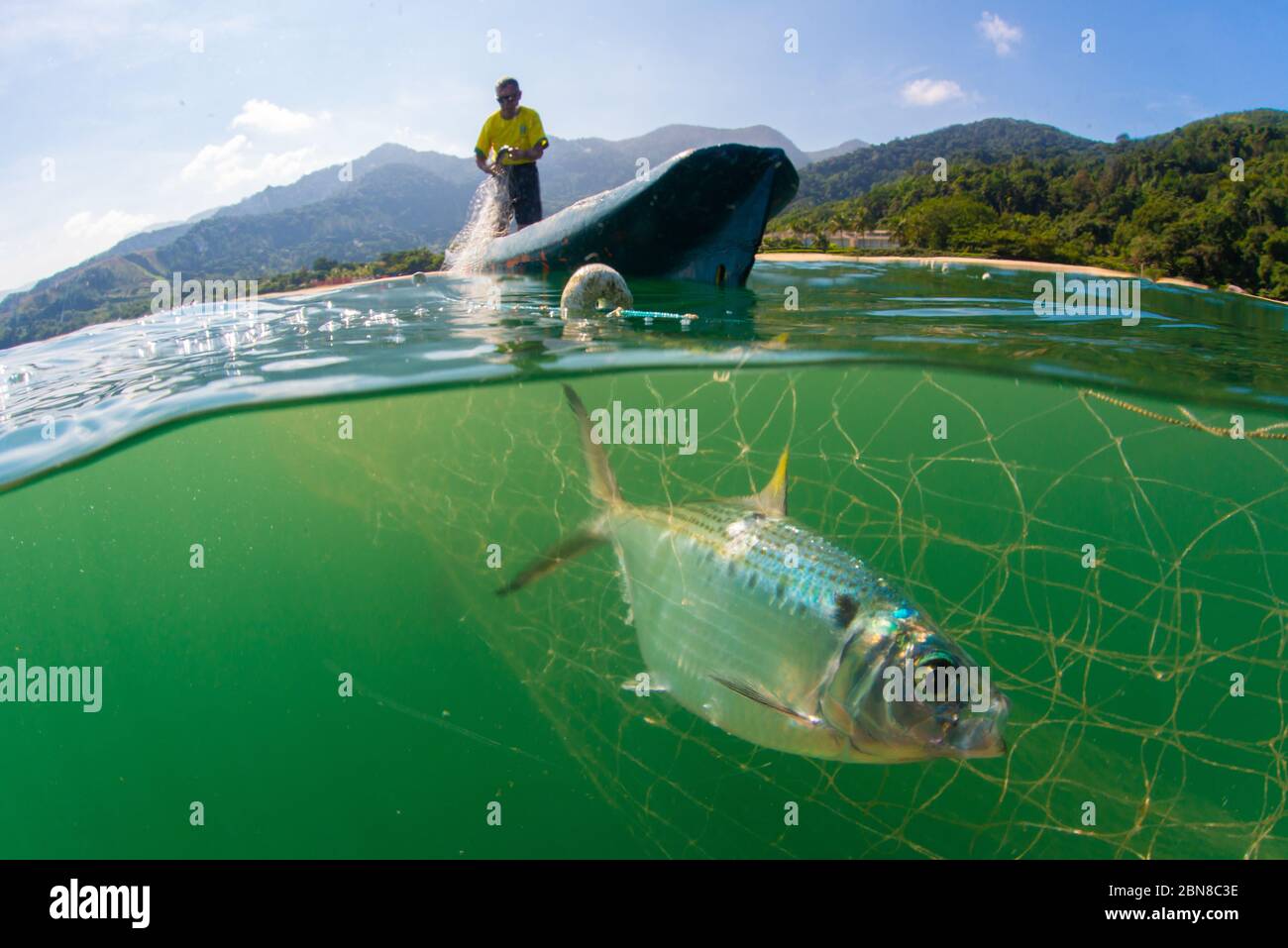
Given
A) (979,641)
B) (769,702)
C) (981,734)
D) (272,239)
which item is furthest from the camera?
(272,239)

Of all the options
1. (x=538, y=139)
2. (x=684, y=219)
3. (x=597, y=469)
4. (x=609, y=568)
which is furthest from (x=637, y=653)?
(x=538, y=139)

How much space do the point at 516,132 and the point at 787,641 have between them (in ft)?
34.5

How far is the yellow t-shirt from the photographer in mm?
11070

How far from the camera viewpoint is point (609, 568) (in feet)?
14.3

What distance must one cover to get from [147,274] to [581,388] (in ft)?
35.5

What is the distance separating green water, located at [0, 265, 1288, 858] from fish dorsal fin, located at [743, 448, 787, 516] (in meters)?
0.45

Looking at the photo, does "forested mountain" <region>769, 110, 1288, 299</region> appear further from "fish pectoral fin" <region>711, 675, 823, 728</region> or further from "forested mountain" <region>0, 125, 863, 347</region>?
"fish pectoral fin" <region>711, 675, 823, 728</region>

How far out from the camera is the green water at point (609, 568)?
421 centimetres

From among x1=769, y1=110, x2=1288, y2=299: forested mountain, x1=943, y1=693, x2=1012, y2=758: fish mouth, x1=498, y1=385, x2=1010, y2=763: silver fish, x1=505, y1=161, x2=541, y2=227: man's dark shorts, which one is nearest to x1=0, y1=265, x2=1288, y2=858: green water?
x1=498, y1=385, x2=1010, y2=763: silver fish

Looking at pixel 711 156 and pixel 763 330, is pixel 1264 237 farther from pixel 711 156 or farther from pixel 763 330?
pixel 763 330

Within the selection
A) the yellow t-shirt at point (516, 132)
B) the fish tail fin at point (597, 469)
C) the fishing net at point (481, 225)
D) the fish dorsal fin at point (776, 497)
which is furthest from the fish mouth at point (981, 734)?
the fishing net at point (481, 225)

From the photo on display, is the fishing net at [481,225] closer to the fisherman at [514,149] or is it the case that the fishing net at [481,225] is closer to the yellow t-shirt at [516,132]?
the fisherman at [514,149]

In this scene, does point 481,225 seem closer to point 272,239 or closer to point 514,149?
point 514,149
